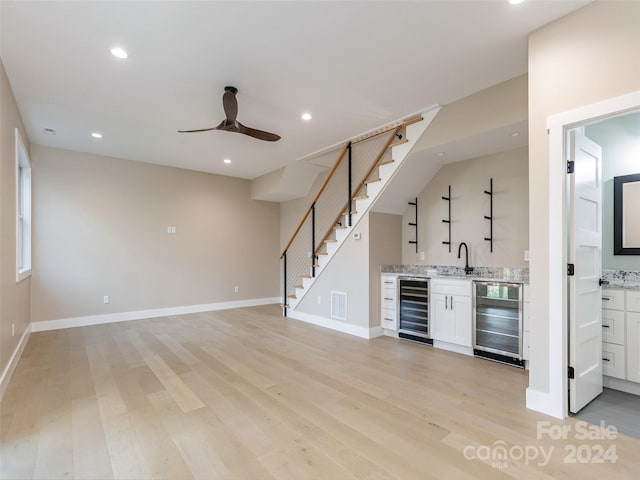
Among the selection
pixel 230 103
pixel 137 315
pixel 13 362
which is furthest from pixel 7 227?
pixel 137 315

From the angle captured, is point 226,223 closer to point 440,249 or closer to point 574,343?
point 440,249

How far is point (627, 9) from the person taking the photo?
214 cm

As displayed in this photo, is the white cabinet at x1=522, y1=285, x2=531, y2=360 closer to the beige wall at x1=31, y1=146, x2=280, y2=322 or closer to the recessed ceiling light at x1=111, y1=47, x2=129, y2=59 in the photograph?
the recessed ceiling light at x1=111, y1=47, x2=129, y2=59

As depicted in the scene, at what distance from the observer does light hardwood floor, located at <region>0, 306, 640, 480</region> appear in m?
1.89

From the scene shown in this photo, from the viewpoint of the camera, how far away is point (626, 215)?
3201 millimetres

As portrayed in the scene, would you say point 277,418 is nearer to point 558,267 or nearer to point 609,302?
point 558,267

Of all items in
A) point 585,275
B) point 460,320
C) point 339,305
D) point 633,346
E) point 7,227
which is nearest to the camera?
point 585,275

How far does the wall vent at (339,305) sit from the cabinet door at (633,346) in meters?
3.18

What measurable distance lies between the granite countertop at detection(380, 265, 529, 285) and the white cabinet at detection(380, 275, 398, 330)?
147mm

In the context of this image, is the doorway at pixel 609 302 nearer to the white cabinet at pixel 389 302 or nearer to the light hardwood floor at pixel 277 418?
the light hardwood floor at pixel 277 418

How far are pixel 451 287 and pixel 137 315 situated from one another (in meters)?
5.44

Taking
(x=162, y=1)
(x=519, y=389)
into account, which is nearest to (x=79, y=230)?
(x=162, y=1)

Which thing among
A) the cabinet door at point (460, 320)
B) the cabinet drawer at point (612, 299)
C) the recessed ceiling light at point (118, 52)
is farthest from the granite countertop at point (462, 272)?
the recessed ceiling light at point (118, 52)

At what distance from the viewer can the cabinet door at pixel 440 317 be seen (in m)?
4.13
